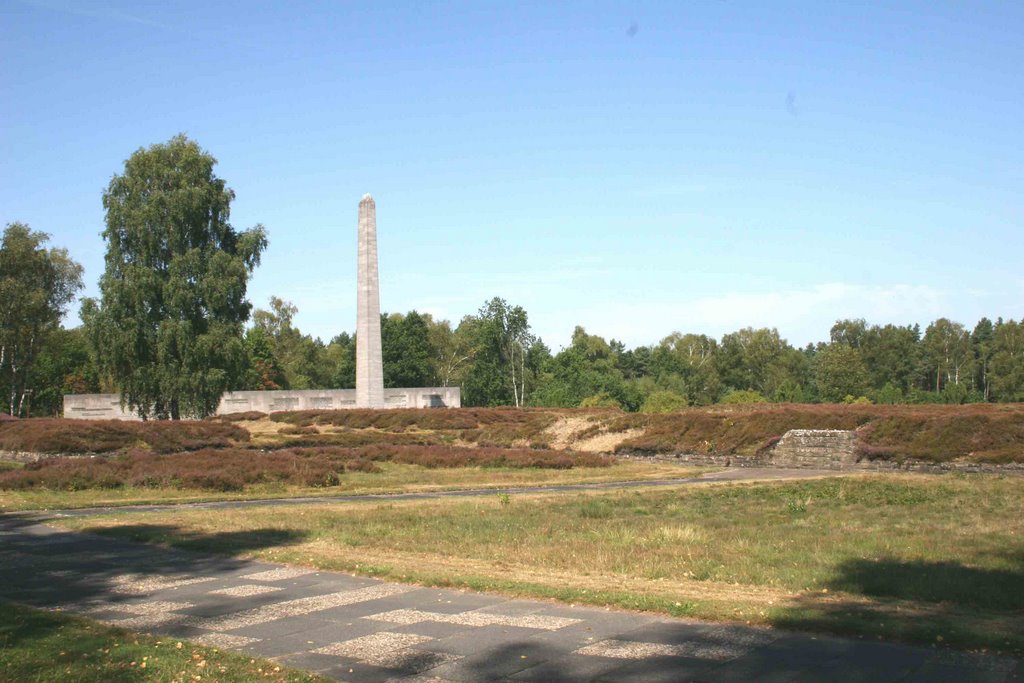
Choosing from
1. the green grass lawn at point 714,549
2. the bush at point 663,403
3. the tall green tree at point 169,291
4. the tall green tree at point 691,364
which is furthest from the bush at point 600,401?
the green grass lawn at point 714,549

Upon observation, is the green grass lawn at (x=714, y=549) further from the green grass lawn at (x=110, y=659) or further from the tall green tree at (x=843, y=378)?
the tall green tree at (x=843, y=378)

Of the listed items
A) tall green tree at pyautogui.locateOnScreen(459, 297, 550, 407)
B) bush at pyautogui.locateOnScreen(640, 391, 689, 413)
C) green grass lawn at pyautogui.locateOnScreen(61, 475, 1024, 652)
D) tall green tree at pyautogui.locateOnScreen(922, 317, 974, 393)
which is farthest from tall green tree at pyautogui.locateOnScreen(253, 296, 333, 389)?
green grass lawn at pyautogui.locateOnScreen(61, 475, 1024, 652)

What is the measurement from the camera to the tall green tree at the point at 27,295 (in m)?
64.6

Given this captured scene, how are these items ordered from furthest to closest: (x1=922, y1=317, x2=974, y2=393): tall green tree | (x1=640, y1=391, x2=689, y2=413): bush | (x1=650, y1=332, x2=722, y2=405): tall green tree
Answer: (x1=650, y1=332, x2=722, y2=405): tall green tree
(x1=922, y1=317, x2=974, y2=393): tall green tree
(x1=640, y1=391, x2=689, y2=413): bush

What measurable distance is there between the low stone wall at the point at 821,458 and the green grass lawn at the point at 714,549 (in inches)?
399

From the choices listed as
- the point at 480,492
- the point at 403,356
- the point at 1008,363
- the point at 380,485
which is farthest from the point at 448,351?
the point at 480,492

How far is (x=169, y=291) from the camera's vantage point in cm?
5447

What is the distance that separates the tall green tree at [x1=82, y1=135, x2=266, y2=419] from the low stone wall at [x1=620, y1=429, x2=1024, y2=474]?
2941 centimetres

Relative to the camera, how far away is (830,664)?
8062 mm

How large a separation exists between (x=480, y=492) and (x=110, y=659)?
1986cm

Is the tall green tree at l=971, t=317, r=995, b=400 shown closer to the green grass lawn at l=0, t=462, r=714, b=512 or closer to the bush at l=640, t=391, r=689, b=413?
the bush at l=640, t=391, r=689, b=413

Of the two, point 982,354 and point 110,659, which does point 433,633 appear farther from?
point 982,354

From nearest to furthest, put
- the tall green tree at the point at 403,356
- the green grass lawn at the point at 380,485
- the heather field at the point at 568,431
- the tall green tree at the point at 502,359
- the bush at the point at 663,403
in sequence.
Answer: the green grass lawn at the point at 380,485 < the heather field at the point at 568,431 < the bush at the point at 663,403 < the tall green tree at the point at 502,359 < the tall green tree at the point at 403,356

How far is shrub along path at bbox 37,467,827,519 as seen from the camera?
882 inches
